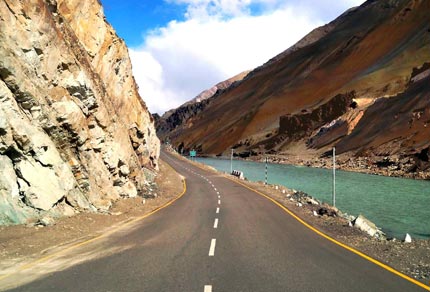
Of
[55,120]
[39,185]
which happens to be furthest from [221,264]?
[55,120]

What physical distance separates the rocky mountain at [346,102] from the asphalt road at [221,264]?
138 ft

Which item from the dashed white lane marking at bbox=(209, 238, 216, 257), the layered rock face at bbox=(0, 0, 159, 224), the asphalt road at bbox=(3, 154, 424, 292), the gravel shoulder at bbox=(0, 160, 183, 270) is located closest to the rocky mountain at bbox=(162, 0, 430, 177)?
the layered rock face at bbox=(0, 0, 159, 224)

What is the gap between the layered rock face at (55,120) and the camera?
1409cm

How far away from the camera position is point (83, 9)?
25.5 metres

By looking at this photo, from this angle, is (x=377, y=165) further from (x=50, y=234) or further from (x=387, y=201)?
(x=50, y=234)

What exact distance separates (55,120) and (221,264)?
37.8 feet

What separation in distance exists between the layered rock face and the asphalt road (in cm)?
363

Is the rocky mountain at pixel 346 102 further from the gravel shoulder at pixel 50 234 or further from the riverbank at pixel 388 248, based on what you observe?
the gravel shoulder at pixel 50 234

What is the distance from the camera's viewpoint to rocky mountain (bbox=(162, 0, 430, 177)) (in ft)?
210

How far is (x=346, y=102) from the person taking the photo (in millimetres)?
95312

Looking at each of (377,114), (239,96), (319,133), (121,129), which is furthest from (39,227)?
(239,96)

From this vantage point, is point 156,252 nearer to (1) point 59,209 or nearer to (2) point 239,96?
(1) point 59,209

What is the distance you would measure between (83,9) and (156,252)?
19.7 m

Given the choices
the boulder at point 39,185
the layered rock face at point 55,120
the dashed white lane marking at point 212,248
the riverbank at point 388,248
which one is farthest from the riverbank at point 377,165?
the boulder at point 39,185
